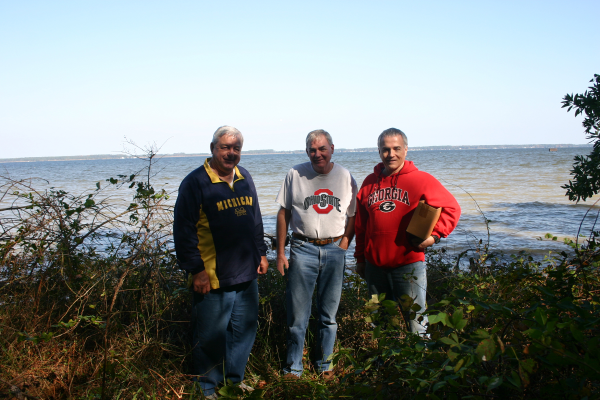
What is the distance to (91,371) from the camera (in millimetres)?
3234

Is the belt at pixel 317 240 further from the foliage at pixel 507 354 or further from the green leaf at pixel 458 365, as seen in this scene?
the green leaf at pixel 458 365

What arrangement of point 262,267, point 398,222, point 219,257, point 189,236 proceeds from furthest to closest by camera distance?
point 262,267, point 398,222, point 219,257, point 189,236

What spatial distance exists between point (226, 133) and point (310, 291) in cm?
156

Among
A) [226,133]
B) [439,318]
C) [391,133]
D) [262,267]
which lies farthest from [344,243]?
[439,318]

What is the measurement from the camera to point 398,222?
3404 millimetres

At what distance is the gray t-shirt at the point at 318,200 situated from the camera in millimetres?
3705

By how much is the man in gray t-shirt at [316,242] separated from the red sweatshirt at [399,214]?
1.06 ft

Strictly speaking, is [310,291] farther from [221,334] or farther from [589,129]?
[589,129]

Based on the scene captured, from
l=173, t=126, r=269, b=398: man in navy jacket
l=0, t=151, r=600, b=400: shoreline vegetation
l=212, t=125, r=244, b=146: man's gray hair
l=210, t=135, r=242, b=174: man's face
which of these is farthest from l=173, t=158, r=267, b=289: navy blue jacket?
l=0, t=151, r=600, b=400: shoreline vegetation

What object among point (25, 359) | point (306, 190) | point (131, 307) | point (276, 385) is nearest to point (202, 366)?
point (276, 385)

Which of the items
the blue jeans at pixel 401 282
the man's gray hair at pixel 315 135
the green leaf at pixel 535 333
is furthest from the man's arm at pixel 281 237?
the green leaf at pixel 535 333

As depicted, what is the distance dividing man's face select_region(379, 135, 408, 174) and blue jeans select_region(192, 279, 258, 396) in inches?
62.2

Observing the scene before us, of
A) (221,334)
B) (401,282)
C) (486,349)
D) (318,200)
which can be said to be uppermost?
(318,200)

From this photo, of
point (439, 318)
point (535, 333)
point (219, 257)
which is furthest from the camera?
point (219, 257)
